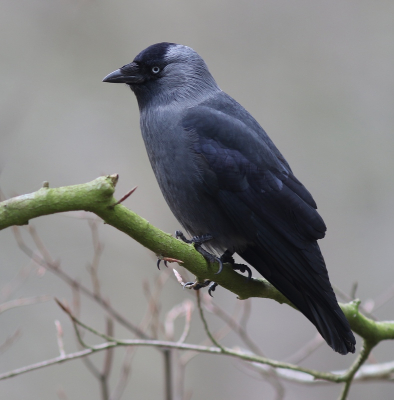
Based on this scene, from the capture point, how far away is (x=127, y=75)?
303cm

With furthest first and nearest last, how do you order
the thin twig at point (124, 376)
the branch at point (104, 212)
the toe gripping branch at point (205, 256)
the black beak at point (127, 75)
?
1. the black beak at point (127, 75)
2. the thin twig at point (124, 376)
3. the toe gripping branch at point (205, 256)
4. the branch at point (104, 212)

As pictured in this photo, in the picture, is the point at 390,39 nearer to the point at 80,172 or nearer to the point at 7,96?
the point at 80,172

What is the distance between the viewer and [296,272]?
8.34 feet

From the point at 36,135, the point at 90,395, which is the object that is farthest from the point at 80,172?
the point at 90,395

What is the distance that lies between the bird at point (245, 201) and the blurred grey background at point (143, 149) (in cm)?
275

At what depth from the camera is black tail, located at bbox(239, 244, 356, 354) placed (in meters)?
2.48

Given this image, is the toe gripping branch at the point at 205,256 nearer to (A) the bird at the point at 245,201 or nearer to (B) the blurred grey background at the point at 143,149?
Answer: (A) the bird at the point at 245,201

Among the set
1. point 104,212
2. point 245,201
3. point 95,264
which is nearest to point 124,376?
point 95,264

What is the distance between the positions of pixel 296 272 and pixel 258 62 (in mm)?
4436

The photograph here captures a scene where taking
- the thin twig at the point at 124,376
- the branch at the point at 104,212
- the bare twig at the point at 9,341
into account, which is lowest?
the thin twig at the point at 124,376

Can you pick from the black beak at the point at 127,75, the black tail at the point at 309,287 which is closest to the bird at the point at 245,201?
the black tail at the point at 309,287

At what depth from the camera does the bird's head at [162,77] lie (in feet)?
9.91

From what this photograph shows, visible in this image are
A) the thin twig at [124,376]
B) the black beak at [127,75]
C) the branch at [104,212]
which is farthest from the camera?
the black beak at [127,75]

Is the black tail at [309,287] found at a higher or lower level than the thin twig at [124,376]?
higher
